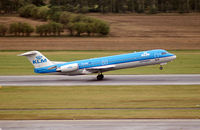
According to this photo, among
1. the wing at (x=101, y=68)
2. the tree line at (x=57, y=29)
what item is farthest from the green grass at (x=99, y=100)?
the tree line at (x=57, y=29)

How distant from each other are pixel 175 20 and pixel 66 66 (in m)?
70.8

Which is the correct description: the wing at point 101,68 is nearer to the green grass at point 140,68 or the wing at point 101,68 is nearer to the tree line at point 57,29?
the green grass at point 140,68

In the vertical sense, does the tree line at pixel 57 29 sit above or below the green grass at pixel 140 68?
above

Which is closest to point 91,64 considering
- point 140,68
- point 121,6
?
point 140,68

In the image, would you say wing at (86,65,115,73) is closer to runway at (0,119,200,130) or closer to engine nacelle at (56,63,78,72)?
engine nacelle at (56,63,78,72)

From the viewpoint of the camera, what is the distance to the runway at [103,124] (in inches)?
719

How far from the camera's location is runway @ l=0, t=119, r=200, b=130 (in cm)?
1825

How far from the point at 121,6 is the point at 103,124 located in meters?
117

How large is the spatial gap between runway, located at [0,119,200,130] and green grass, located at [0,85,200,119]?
42.3 inches

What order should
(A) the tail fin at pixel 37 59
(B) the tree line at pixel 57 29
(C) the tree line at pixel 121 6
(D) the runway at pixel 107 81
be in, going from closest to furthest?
(D) the runway at pixel 107 81, (A) the tail fin at pixel 37 59, (B) the tree line at pixel 57 29, (C) the tree line at pixel 121 6

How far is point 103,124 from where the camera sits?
19125mm

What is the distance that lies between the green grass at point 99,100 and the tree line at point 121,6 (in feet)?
291

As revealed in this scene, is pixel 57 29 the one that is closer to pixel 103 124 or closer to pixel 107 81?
pixel 107 81

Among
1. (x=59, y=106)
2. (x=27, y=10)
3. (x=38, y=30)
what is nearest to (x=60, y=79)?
(x=59, y=106)
